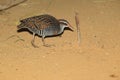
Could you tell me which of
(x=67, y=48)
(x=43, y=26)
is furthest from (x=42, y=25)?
(x=67, y=48)

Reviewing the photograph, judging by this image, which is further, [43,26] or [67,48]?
[43,26]

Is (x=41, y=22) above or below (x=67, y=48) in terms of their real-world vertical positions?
above

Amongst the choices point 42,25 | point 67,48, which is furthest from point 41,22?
point 67,48

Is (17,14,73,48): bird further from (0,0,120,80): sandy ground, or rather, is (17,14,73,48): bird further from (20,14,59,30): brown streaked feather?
(0,0,120,80): sandy ground

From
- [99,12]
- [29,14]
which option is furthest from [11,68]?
[99,12]

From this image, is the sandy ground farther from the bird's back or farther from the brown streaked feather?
the brown streaked feather

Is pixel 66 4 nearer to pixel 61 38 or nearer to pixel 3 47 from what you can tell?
pixel 61 38

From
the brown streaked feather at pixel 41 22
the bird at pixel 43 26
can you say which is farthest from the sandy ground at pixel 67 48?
the brown streaked feather at pixel 41 22

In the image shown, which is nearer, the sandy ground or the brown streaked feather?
the sandy ground

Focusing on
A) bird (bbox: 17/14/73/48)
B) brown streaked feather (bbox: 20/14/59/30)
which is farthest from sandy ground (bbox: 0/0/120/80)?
brown streaked feather (bbox: 20/14/59/30)

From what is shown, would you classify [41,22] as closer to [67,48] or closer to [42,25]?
[42,25]

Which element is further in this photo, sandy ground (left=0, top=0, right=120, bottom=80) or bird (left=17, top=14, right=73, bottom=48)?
bird (left=17, top=14, right=73, bottom=48)
